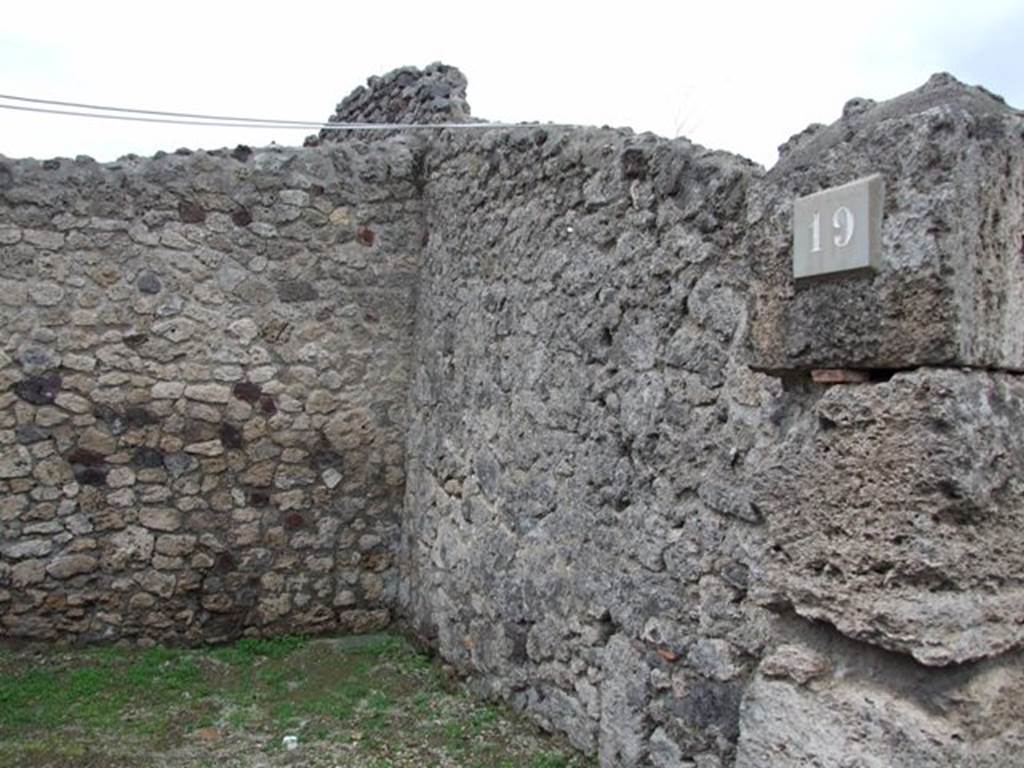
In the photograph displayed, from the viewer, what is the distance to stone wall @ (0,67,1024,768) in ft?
5.06

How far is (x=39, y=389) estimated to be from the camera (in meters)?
5.27

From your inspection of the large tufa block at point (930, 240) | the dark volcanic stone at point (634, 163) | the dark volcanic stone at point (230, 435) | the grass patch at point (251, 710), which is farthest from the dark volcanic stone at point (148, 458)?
the large tufa block at point (930, 240)

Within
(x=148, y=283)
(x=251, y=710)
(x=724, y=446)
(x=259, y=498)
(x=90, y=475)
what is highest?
(x=148, y=283)

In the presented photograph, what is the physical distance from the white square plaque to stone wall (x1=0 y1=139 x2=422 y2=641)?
4.32m

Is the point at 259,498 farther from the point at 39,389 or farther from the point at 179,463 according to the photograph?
the point at 39,389

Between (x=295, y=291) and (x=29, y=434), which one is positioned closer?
(x=29, y=434)

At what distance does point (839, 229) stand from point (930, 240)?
144 mm

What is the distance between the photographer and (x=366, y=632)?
5.86 metres

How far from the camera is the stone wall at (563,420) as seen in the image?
154cm

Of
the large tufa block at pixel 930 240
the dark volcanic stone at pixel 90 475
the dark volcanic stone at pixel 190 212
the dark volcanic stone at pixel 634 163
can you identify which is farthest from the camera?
the dark volcanic stone at pixel 190 212

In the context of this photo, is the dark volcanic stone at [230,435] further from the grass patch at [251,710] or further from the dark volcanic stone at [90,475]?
the grass patch at [251,710]

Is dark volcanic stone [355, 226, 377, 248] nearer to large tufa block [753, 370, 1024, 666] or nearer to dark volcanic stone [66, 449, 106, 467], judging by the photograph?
dark volcanic stone [66, 449, 106, 467]

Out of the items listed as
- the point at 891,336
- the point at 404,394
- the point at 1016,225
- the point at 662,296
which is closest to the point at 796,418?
the point at 891,336

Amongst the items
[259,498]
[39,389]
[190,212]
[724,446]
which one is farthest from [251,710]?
[724,446]
